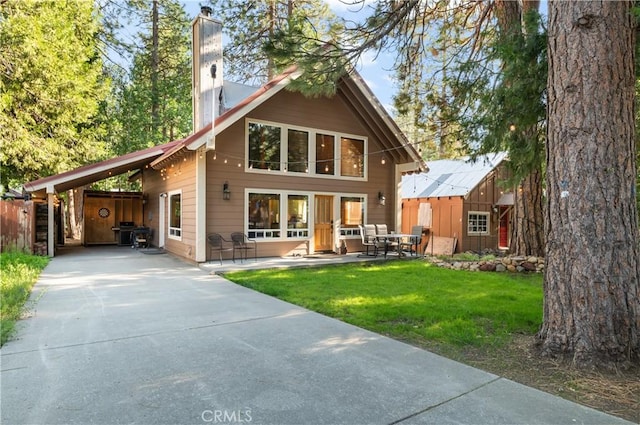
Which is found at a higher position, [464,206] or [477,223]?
[464,206]

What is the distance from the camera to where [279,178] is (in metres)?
10.8

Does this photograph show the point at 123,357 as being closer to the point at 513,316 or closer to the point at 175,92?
the point at 513,316

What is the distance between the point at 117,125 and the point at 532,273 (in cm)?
1826

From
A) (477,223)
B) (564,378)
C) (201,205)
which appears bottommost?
(564,378)

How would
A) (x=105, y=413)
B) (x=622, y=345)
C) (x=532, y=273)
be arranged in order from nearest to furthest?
1. (x=105, y=413)
2. (x=622, y=345)
3. (x=532, y=273)

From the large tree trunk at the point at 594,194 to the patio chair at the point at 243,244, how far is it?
301 inches

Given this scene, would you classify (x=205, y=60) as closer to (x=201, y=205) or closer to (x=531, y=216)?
(x=201, y=205)

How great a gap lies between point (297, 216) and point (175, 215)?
Result: 3.78m

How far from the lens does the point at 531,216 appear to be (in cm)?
958

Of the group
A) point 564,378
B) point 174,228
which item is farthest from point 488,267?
point 174,228

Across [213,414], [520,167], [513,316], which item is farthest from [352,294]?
[213,414]

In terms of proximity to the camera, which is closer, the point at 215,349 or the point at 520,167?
the point at 215,349

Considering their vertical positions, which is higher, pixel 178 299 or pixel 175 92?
pixel 175 92

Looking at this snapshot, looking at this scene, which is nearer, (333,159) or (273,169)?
(273,169)
